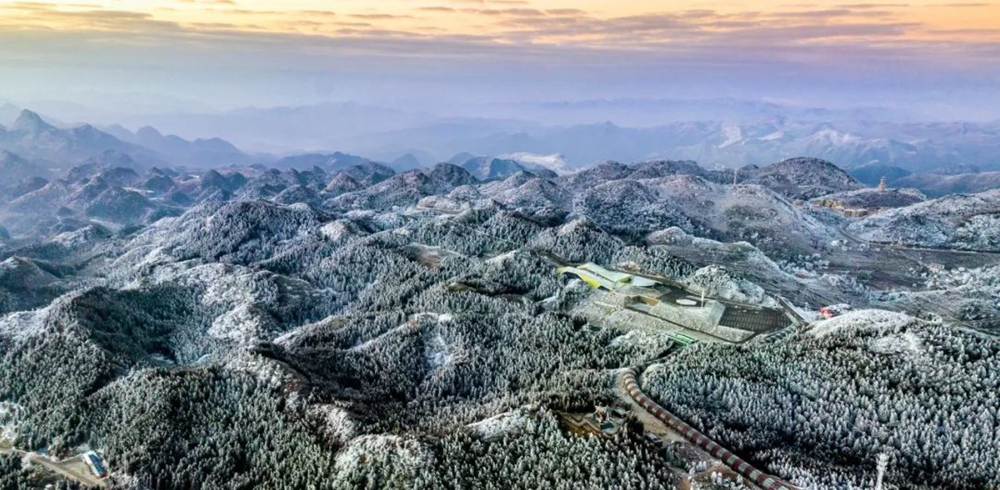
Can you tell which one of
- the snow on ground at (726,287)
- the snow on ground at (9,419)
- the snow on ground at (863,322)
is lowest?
the snow on ground at (9,419)

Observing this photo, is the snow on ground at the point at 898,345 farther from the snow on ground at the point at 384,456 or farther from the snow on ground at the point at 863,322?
the snow on ground at the point at 384,456

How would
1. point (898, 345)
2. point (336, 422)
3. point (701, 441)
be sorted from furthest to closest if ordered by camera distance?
point (898, 345), point (336, 422), point (701, 441)

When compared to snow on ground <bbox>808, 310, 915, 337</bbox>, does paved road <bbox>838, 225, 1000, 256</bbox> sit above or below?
below

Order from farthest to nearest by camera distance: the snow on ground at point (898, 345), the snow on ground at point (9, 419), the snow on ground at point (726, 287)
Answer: the snow on ground at point (726, 287)
the snow on ground at point (9, 419)
the snow on ground at point (898, 345)

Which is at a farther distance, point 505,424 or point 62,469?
point 62,469

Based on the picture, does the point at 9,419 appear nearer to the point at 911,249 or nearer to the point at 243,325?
the point at 243,325

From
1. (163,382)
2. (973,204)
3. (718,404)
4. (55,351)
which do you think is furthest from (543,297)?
(973,204)

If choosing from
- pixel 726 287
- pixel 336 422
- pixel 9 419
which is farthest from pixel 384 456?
pixel 726 287

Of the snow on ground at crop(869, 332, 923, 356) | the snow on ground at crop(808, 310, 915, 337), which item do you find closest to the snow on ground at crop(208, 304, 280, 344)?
the snow on ground at crop(808, 310, 915, 337)

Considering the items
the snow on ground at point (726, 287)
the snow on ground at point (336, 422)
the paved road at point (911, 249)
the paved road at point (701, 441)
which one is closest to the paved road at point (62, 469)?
the snow on ground at point (336, 422)

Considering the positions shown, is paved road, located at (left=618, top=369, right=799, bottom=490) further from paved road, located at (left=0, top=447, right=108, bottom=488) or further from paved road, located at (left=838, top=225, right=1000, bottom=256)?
paved road, located at (left=838, top=225, right=1000, bottom=256)

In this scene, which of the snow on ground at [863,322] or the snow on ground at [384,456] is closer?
the snow on ground at [384,456]

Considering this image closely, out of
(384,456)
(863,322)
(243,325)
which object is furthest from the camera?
(243,325)
